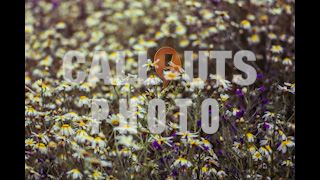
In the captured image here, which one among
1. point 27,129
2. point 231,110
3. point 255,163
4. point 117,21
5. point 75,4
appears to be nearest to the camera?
point 255,163

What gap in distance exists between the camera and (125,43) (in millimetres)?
3352

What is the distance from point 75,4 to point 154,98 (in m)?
2.85

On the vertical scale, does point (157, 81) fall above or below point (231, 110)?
above

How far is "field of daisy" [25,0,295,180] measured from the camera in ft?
5.24

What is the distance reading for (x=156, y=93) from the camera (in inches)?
64.5

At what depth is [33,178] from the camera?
1.60 m

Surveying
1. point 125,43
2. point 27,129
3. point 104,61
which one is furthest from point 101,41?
point 27,129

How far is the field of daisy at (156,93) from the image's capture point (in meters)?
1.60

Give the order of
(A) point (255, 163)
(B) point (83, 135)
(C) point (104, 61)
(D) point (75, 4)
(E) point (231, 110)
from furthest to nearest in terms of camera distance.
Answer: (D) point (75, 4) → (C) point (104, 61) → (E) point (231, 110) → (A) point (255, 163) → (B) point (83, 135)

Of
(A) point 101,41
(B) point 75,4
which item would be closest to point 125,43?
(A) point 101,41

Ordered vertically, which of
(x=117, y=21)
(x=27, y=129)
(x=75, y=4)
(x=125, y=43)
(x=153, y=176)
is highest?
(x=75, y=4)

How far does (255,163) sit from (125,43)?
78.0 inches

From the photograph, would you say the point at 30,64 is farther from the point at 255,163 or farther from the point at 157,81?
the point at 255,163

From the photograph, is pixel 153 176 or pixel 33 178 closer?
pixel 33 178
